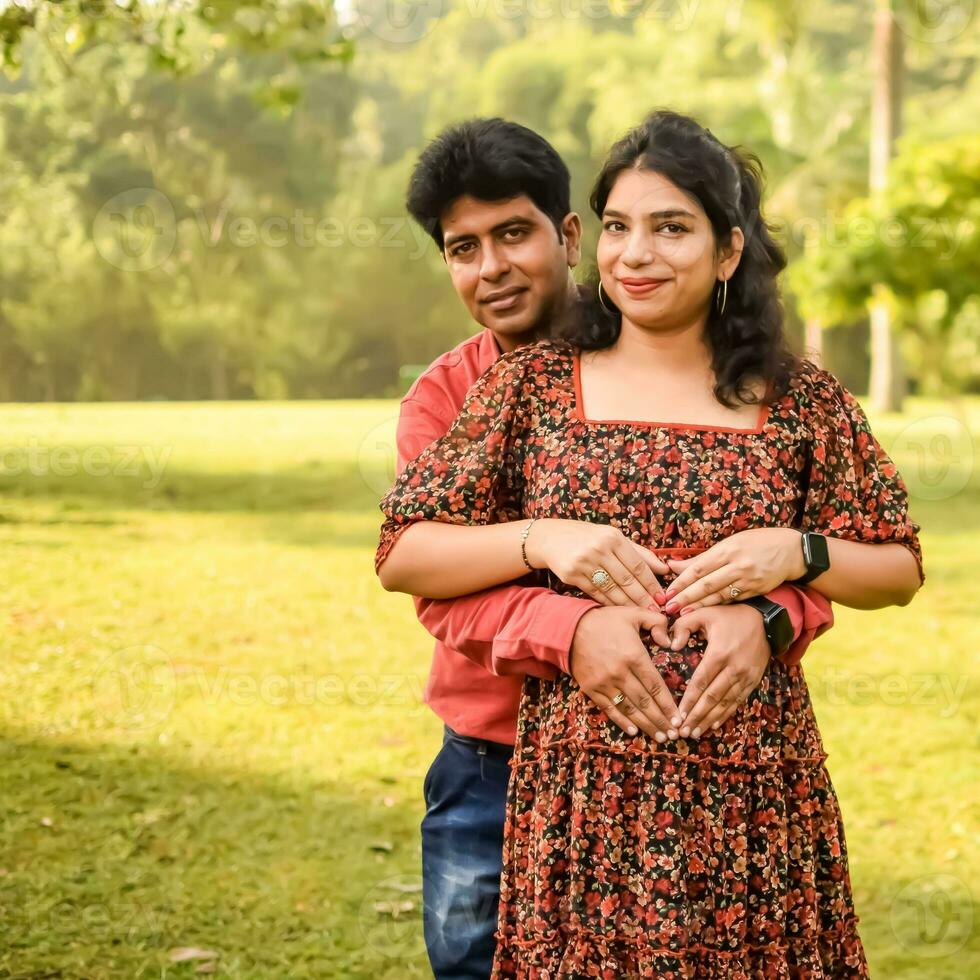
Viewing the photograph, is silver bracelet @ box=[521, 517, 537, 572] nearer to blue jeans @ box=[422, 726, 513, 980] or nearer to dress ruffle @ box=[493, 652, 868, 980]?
dress ruffle @ box=[493, 652, 868, 980]

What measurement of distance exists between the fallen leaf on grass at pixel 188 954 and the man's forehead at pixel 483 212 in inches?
91.0

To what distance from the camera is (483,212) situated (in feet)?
7.53

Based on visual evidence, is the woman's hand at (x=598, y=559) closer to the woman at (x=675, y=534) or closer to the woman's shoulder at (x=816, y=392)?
the woman at (x=675, y=534)

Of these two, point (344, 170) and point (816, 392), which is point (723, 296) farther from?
point (344, 170)

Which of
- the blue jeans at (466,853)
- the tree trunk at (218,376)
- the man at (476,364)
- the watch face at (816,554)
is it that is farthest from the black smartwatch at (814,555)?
the tree trunk at (218,376)

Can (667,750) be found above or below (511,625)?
below

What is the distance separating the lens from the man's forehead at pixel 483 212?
2295 mm

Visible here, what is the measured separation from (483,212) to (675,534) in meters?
0.74

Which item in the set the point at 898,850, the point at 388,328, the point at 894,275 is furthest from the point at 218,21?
the point at 388,328

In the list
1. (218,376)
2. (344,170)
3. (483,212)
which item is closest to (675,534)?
(483,212)

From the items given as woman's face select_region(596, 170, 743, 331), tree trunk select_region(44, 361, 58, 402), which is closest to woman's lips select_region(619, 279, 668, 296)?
woman's face select_region(596, 170, 743, 331)

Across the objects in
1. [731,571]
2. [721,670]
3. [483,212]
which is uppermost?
[483,212]

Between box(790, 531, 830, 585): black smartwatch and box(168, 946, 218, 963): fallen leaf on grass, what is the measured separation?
2.39m

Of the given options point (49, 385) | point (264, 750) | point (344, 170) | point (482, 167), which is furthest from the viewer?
point (344, 170)
